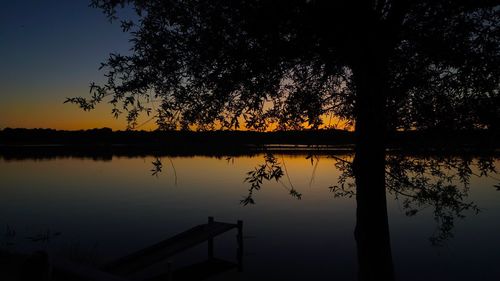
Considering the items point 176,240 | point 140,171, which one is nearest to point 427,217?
point 176,240

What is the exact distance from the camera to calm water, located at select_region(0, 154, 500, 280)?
25203 mm

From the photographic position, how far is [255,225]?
36.3m

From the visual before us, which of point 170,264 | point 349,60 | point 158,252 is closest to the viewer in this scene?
point 349,60

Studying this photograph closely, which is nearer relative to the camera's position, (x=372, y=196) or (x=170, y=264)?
(x=372, y=196)

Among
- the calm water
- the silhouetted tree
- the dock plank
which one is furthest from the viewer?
the calm water

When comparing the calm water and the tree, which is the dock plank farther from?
the tree

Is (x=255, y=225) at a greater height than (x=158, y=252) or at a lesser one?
lesser

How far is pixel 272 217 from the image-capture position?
1566 inches

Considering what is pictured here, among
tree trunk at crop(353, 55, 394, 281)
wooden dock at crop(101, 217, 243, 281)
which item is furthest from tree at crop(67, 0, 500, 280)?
wooden dock at crop(101, 217, 243, 281)

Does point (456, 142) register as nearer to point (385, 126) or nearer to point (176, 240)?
point (385, 126)

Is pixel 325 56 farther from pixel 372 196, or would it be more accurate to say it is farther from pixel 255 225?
pixel 255 225

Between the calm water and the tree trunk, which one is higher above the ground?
the tree trunk

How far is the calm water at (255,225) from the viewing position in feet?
82.7

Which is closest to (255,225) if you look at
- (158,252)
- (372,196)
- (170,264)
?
(158,252)
